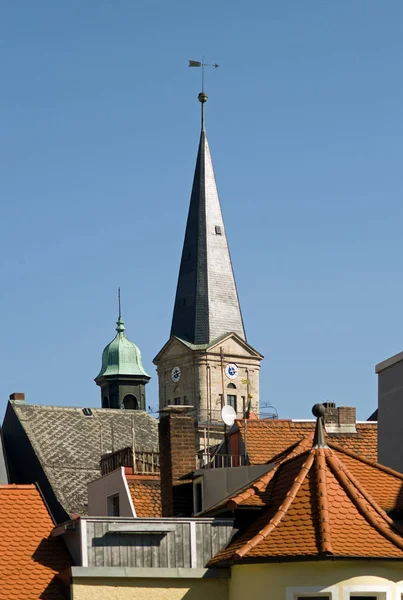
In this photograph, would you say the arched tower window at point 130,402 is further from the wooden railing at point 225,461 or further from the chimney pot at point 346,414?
the wooden railing at point 225,461

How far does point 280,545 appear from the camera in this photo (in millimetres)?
25281

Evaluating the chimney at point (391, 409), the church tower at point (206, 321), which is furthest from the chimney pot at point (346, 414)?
the church tower at point (206, 321)

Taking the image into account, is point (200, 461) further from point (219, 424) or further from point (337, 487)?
point (219, 424)

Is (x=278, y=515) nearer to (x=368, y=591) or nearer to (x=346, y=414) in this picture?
(x=368, y=591)

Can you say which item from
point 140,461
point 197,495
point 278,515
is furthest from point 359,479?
point 140,461

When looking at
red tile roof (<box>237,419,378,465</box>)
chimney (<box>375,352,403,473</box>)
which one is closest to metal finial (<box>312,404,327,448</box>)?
chimney (<box>375,352,403,473</box>)

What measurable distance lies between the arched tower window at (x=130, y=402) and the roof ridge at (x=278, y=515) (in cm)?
9371

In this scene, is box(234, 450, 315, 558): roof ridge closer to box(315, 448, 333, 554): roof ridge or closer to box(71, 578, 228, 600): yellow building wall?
box(315, 448, 333, 554): roof ridge

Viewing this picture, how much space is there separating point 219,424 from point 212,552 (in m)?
111

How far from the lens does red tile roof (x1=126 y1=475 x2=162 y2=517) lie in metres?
37.8

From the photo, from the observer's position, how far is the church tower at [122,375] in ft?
414

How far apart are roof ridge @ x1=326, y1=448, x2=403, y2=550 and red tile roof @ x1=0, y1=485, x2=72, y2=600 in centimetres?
471

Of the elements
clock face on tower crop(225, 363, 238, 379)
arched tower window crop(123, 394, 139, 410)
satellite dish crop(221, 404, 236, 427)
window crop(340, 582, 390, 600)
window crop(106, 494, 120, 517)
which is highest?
clock face on tower crop(225, 363, 238, 379)

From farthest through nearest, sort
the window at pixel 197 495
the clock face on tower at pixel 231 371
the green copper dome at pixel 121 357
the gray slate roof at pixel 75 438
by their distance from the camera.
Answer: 1. the clock face on tower at pixel 231 371
2. the green copper dome at pixel 121 357
3. the gray slate roof at pixel 75 438
4. the window at pixel 197 495
